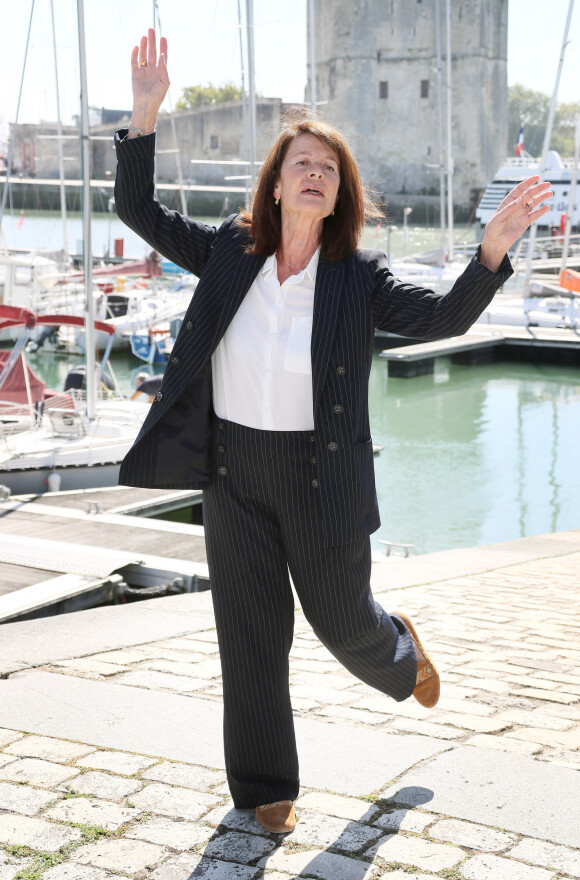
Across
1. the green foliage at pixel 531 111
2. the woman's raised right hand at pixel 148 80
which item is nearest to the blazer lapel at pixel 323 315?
the woman's raised right hand at pixel 148 80

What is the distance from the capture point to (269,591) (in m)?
2.42

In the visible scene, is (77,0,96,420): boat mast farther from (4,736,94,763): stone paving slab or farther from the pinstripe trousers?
the pinstripe trousers

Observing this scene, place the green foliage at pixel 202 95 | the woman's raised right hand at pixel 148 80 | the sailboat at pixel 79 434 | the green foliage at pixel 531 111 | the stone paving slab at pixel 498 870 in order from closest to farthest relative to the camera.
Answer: the stone paving slab at pixel 498 870 < the woman's raised right hand at pixel 148 80 < the sailboat at pixel 79 434 < the green foliage at pixel 202 95 < the green foliage at pixel 531 111

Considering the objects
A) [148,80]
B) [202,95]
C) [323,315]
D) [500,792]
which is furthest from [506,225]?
[202,95]

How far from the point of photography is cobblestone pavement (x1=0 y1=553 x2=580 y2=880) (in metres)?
2.20

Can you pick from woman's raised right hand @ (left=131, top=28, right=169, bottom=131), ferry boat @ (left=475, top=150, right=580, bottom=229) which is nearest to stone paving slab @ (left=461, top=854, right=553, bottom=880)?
woman's raised right hand @ (left=131, top=28, right=169, bottom=131)

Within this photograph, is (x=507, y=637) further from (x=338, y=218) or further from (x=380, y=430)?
(x=380, y=430)

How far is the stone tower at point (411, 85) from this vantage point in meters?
66.6

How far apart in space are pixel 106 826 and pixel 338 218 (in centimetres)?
141

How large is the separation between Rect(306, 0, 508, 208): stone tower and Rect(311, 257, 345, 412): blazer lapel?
6584 cm

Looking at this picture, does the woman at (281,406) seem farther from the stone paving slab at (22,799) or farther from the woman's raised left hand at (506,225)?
the stone paving slab at (22,799)

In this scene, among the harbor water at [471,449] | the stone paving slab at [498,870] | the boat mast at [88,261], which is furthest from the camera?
the harbor water at [471,449]

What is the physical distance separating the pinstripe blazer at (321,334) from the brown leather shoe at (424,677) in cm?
41

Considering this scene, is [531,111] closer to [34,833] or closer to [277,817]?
[277,817]
